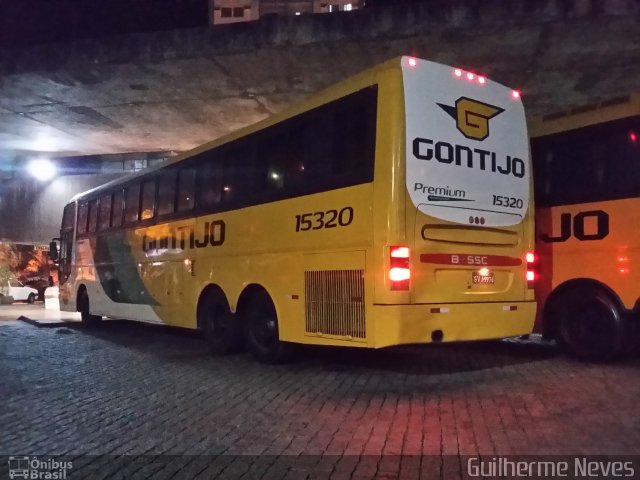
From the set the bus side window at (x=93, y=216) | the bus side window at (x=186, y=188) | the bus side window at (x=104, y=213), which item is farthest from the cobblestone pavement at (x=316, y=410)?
the bus side window at (x=93, y=216)

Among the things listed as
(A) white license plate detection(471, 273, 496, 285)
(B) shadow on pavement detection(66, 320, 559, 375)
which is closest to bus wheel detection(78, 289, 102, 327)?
(B) shadow on pavement detection(66, 320, 559, 375)

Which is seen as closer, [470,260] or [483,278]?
[470,260]

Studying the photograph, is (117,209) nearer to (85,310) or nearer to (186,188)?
(85,310)

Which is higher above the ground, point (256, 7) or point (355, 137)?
point (256, 7)

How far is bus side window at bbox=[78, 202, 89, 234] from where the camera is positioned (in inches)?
587

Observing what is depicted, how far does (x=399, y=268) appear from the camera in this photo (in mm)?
6309

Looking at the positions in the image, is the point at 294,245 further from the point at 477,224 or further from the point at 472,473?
the point at 472,473

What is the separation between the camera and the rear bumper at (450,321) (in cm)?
627

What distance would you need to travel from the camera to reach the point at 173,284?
10.7 metres

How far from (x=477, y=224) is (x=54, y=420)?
15.8 feet

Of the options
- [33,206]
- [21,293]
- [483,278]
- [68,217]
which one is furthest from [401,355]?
[21,293]

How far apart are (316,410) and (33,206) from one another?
75.8 feet

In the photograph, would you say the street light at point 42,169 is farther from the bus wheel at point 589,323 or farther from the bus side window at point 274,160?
the bus wheel at point 589,323

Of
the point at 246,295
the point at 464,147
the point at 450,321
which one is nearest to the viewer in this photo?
the point at 450,321
